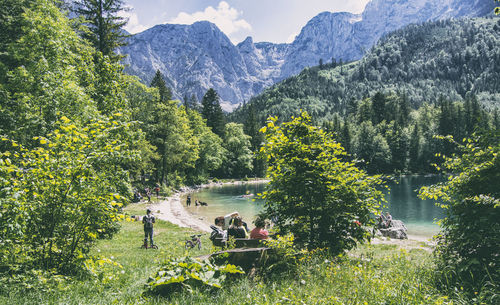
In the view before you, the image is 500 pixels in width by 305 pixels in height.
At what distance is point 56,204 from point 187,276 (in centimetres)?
272

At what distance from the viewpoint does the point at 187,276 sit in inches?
198

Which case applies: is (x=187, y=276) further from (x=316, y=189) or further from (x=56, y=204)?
(x=316, y=189)

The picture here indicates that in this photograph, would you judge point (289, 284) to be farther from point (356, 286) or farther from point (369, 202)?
point (369, 202)

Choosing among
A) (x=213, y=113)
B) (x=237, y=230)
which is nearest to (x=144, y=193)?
(x=237, y=230)

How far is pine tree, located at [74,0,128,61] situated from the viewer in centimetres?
2306

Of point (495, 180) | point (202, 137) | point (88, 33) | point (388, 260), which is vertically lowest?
point (388, 260)

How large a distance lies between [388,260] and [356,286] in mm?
2921

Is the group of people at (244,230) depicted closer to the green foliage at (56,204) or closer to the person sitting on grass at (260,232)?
the person sitting on grass at (260,232)

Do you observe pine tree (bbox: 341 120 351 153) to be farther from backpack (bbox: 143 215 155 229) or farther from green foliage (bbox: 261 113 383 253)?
green foliage (bbox: 261 113 383 253)

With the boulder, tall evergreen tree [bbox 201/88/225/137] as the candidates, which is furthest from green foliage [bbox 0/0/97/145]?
tall evergreen tree [bbox 201/88/225/137]

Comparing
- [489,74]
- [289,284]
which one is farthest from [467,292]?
[489,74]

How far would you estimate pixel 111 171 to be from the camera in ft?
22.8

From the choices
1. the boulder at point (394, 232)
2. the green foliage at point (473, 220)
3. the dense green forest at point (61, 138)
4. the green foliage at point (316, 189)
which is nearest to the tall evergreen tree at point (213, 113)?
the dense green forest at point (61, 138)

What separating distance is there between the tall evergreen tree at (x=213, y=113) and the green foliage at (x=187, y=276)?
78.8 meters
